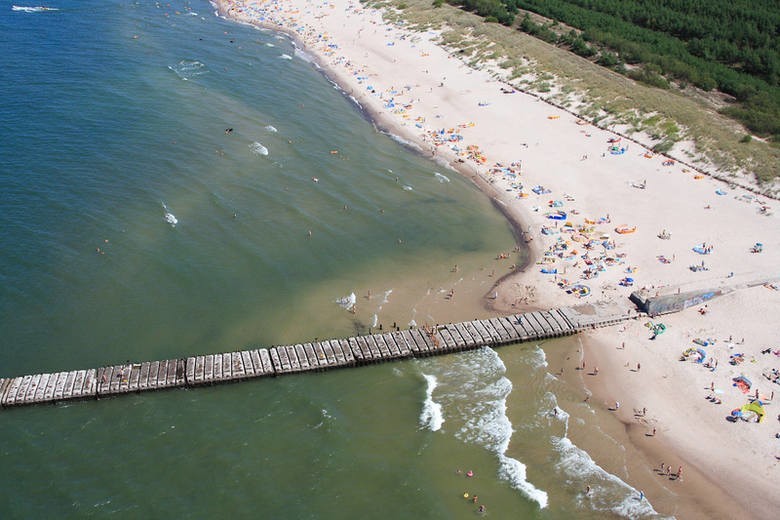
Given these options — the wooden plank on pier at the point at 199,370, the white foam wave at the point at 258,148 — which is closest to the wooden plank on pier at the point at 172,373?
the wooden plank on pier at the point at 199,370

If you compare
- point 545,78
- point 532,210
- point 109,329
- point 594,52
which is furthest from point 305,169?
point 594,52

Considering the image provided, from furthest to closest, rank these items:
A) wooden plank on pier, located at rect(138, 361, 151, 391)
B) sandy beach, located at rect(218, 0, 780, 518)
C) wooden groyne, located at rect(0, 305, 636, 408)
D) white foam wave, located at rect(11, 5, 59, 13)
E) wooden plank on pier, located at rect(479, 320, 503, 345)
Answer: white foam wave, located at rect(11, 5, 59, 13) → wooden plank on pier, located at rect(479, 320, 503, 345) → wooden plank on pier, located at rect(138, 361, 151, 391) → wooden groyne, located at rect(0, 305, 636, 408) → sandy beach, located at rect(218, 0, 780, 518)

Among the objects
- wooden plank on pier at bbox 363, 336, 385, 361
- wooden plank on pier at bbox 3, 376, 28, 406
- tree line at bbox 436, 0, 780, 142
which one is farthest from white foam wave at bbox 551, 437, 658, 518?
tree line at bbox 436, 0, 780, 142

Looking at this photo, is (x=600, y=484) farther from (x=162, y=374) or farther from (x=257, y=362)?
(x=162, y=374)

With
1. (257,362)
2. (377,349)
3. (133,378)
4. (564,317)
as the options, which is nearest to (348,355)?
(377,349)

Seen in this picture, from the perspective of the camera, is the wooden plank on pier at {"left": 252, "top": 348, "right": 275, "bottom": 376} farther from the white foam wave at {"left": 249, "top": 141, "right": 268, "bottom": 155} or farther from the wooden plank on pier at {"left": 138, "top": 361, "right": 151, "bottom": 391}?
the white foam wave at {"left": 249, "top": 141, "right": 268, "bottom": 155}

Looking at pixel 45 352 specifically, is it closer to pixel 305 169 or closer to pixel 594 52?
pixel 305 169

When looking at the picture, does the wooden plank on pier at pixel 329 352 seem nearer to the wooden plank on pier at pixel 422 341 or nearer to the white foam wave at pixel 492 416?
the wooden plank on pier at pixel 422 341

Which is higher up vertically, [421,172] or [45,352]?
[421,172]
